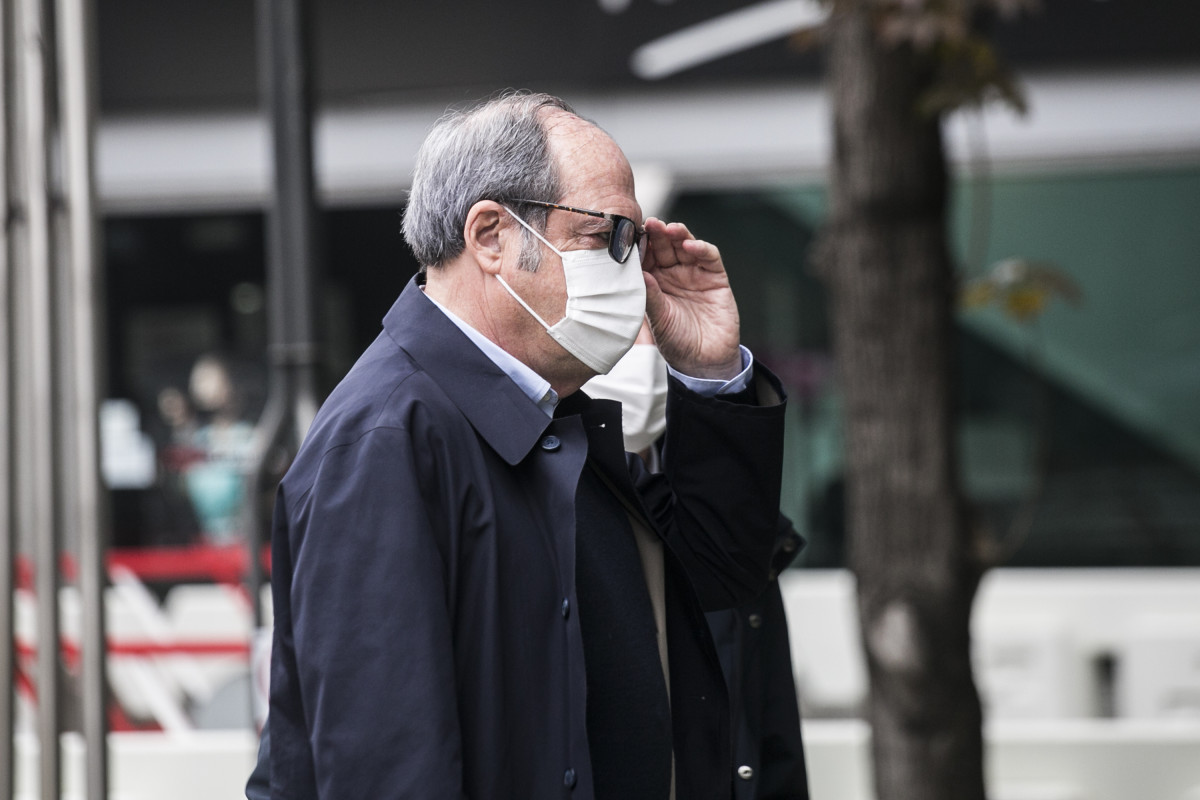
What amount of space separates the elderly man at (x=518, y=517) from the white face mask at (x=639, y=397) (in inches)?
19.2

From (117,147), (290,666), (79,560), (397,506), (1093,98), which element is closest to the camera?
(397,506)

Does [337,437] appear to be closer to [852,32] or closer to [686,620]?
[686,620]

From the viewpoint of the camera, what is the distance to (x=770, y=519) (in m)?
2.09

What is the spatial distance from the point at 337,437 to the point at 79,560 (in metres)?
1.59

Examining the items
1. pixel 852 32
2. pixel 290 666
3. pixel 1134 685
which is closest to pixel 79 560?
pixel 290 666

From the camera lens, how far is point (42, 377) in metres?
3.02

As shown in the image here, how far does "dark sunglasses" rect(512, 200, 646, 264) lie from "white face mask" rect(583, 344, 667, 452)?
0.70 meters

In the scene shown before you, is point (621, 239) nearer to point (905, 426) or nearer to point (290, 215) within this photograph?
point (905, 426)

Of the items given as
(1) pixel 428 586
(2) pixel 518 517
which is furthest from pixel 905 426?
(1) pixel 428 586

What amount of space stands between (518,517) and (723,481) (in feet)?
1.39

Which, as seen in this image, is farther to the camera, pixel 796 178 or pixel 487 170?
pixel 796 178

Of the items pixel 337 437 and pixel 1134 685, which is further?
pixel 1134 685

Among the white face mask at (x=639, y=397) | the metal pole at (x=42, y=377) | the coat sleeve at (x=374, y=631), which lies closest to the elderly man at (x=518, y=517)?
the coat sleeve at (x=374, y=631)

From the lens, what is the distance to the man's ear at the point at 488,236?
1.85m
